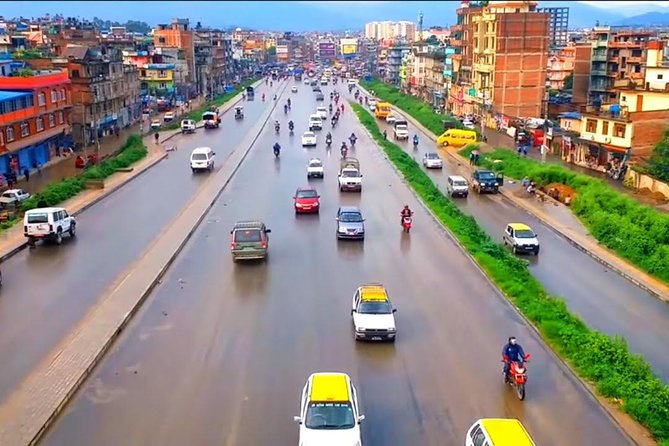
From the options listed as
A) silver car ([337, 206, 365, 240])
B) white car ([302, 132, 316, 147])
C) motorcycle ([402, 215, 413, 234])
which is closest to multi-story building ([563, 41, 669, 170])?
white car ([302, 132, 316, 147])

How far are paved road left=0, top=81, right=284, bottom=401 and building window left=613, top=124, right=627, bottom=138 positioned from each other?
26476 mm

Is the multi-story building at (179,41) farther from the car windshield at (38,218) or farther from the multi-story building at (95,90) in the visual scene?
the car windshield at (38,218)

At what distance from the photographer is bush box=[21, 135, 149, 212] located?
38.9 m

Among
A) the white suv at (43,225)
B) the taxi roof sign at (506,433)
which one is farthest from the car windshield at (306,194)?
the taxi roof sign at (506,433)

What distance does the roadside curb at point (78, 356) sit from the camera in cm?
1562

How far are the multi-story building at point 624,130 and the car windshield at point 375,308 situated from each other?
33.7 metres

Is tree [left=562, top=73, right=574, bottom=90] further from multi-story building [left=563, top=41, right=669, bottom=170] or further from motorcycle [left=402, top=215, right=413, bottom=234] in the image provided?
motorcycle [left=402, top=215, right=413, bottom=234]

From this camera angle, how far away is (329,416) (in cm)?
1428

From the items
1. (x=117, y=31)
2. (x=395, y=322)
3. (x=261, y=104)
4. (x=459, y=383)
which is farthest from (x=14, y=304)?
(x=117, y=31)

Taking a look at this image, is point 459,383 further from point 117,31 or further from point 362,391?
point 117,31

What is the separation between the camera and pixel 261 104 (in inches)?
4353

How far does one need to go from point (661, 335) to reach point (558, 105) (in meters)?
60.3

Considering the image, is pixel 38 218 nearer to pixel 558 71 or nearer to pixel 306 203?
pixel 306 203

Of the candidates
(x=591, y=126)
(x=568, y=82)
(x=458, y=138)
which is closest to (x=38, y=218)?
(x=591, y=126)
